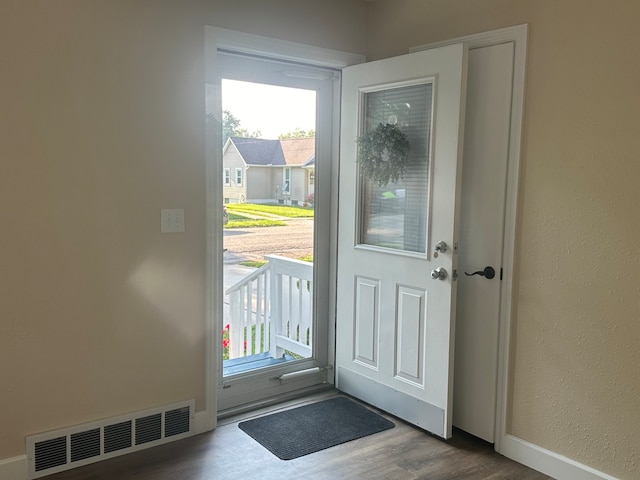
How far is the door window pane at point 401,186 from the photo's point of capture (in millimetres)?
3012

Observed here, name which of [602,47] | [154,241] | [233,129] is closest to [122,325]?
[154,241]

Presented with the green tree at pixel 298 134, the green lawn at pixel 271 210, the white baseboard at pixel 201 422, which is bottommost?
the white baseboard at pixel 201 422

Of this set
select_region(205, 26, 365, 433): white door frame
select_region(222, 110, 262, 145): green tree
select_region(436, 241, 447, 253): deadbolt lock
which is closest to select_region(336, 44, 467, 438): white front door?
select_region(436, 241, 447, 253): deadbolt lock

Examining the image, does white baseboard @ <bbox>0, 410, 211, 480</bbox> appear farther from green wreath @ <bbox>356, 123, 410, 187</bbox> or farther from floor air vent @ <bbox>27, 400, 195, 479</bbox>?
green wreath @ <bbox>356, 123, 410, 187</bbox>

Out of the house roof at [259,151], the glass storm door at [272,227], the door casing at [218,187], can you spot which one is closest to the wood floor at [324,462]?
the door casing at [218,187]

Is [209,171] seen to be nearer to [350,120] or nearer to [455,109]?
[350,120]

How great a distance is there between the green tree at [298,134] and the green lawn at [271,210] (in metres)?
0.42

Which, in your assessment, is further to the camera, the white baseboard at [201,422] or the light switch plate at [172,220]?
the white baseboard at [201,422]

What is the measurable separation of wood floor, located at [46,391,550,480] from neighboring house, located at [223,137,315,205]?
52.7 inches

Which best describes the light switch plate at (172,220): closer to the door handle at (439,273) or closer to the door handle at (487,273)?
the door handle at (439,273)

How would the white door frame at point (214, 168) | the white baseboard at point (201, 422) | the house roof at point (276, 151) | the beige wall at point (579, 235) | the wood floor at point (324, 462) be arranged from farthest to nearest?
1. the house roof at point (276, 151)
2. the white baseboard at point (201, 422)
3. the white door frame at point (214, 168)
4. the wood floor at point (324, 462)
5. the beige wall at point (579, 235)

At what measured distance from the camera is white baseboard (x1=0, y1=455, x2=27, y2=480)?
2437mm

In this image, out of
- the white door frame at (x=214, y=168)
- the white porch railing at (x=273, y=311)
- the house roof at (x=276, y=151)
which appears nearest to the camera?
the white door frame at (x=214, y=168)

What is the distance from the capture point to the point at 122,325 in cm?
271
